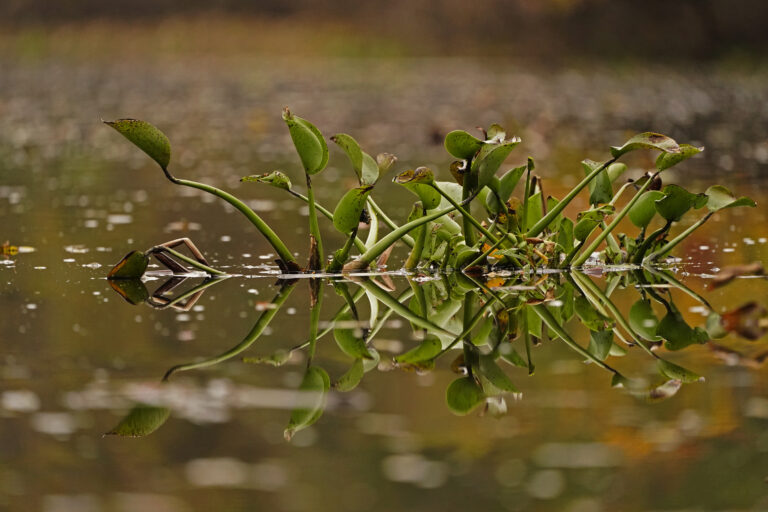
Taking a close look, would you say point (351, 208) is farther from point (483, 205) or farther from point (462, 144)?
point (483, 205)

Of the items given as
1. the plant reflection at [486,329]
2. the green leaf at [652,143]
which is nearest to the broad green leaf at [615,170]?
the plant reflection at [486,329]

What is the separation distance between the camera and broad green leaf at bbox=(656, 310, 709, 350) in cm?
450

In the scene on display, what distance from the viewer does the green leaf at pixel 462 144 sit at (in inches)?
217

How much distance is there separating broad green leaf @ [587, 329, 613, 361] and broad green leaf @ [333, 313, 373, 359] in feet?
2.28

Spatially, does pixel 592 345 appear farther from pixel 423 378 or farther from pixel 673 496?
pixel 673 496

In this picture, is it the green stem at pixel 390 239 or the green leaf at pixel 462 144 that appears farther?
the green stem at pixel 390 239

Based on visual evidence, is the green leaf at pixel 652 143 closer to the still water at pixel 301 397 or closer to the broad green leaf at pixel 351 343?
the still water at pixel 301 397

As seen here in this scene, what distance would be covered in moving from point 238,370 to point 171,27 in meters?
36.2

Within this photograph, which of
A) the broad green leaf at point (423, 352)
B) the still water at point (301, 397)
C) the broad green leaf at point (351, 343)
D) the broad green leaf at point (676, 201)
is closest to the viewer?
the still water at point (301, 397)

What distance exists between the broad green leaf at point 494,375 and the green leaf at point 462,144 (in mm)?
1399

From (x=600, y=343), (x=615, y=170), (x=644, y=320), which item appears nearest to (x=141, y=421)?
(x=600, y=343)

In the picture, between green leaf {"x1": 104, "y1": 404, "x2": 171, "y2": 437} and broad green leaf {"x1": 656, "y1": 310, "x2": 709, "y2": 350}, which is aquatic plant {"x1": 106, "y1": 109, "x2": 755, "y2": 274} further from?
green leaf {"x1": 104, "y1": 404, "x2": 171, "y2": 437}

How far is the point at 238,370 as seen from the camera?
13.5 ft

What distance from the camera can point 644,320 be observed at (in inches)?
193
